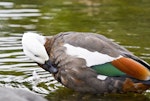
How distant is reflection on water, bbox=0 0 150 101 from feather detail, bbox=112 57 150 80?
504 mm

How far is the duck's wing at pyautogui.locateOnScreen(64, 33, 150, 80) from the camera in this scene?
8.64 m

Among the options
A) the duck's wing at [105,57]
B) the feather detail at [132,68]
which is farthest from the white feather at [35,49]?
the feather detail at [132,68]

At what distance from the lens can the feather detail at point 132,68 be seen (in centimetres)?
860

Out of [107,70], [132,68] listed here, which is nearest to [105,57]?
[107,70]

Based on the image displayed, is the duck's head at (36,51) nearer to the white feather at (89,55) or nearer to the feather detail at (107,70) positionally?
the white feather at (89,55)

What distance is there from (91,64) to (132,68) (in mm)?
550

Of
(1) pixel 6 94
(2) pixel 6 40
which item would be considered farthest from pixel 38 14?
(1) pixel 6 94

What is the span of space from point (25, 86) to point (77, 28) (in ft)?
13.6

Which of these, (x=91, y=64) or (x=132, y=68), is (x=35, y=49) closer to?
(x=91, y=64)

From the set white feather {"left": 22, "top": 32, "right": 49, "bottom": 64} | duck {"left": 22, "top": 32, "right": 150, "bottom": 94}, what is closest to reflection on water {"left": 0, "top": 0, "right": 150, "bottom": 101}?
duck {"left": 22, "top": 32, "right": 150, "bottom": 94}

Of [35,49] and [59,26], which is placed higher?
[35,49]

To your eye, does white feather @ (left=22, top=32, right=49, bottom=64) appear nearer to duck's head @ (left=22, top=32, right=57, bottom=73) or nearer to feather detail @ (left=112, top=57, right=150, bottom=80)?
duck's head @ (left=22, top=32, right=57, bottom=73)

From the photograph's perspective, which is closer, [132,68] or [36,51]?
[132,68]

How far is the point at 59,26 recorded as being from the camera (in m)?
13.4
